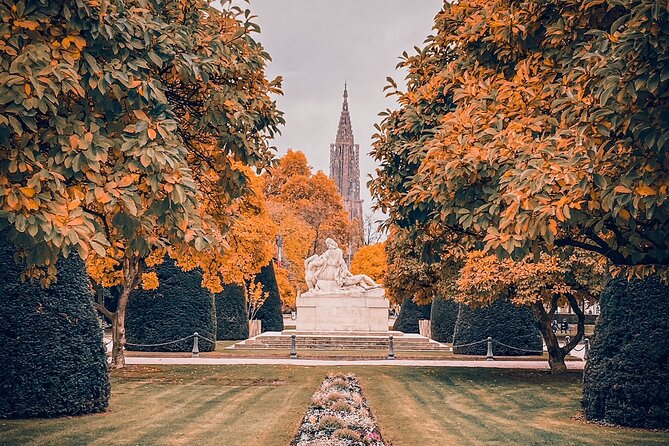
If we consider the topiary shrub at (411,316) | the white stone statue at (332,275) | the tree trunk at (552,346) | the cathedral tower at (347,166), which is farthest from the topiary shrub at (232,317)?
the cathedral tower at (347,166)

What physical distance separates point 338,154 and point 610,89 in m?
113

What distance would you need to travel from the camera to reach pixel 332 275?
33781mm

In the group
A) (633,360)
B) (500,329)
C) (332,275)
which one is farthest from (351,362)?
(633,360)

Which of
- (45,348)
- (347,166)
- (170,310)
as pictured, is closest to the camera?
(45,348)

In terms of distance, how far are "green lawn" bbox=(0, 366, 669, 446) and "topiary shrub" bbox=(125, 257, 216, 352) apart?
560 cm

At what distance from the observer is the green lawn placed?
10336 millimetres

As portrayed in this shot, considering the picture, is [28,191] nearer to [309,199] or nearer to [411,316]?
[411,316]

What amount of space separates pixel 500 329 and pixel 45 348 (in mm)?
18716

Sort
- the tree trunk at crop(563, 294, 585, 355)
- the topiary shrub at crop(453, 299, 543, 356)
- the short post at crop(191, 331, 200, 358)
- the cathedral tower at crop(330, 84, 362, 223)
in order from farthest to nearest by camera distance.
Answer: the cathedral tower at crop(330, 84, 362, 223)
the topiary shrub at crop(453, 299, 543, 356)
the short post at crop(191, 331, 200, 358)
the tree trunk at crop(563, 294, 585, 355)

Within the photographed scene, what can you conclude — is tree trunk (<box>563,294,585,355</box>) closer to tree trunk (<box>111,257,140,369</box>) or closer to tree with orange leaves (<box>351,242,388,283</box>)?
tree trunk (<box>111,257,140,369</box>)

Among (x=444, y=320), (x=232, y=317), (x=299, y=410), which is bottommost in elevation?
(x=299, y=410)

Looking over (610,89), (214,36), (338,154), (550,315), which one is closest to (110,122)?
(214,36)

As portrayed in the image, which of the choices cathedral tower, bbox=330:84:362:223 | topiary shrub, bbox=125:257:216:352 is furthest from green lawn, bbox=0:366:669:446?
cathedral tower, bbox=330:84:362:223

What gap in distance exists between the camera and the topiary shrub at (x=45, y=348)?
10930mm
